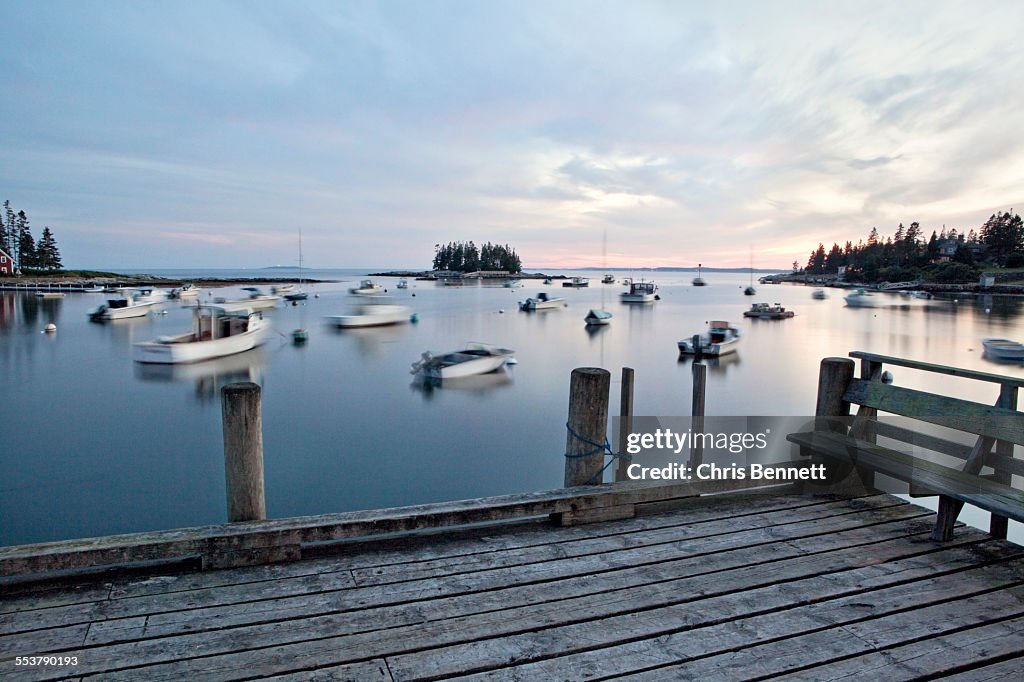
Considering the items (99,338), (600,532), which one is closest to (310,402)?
(600,532)

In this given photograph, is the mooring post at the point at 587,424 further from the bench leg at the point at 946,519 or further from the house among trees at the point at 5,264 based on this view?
the house among trees at the point at 5,264

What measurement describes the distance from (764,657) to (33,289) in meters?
100

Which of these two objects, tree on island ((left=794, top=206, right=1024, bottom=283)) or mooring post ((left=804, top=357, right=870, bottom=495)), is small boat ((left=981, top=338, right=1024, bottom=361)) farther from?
tree on island ((left=794, top=206, right=1024, bottom=283))

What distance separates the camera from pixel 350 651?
272 centimetres

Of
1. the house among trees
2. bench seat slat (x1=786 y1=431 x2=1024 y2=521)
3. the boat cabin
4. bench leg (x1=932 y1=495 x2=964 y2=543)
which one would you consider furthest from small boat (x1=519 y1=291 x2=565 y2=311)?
the house among trees

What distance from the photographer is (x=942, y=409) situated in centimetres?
446

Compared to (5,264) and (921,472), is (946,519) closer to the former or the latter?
(921,472)

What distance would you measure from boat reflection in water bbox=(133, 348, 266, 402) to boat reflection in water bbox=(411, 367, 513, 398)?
6468mm

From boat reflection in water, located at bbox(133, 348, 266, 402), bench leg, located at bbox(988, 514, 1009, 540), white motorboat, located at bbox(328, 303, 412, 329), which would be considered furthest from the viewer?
white motorboat, located at bbox(328, 303, 412, 329)

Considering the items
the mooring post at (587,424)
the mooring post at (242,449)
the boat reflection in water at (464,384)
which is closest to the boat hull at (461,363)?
the boat reflection in water at (464,384)

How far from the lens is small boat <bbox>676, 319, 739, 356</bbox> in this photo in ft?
99.2

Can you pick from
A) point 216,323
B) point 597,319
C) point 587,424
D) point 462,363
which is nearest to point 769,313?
point 597,319

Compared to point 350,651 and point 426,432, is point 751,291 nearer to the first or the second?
point 426,432

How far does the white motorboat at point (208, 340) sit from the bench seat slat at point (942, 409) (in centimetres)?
2724
